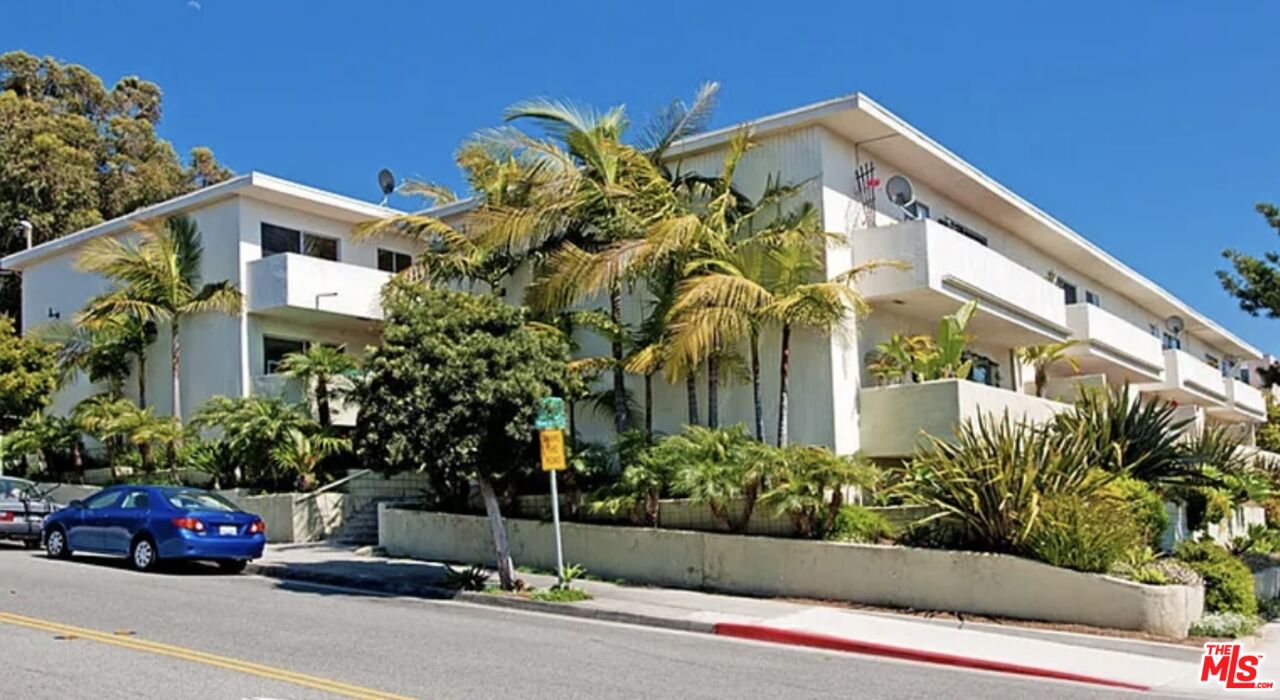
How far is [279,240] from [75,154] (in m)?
16.4

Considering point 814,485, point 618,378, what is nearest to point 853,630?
point 814,485

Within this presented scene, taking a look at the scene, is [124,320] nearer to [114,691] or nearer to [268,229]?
[268,229]

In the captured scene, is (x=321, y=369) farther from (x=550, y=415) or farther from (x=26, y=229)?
(x=26, y=229)

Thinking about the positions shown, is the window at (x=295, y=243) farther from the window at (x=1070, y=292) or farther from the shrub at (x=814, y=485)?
the window at (x=1070, y=292)

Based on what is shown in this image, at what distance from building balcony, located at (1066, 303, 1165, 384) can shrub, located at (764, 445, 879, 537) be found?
462 inches

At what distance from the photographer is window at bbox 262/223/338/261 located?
1015 inches

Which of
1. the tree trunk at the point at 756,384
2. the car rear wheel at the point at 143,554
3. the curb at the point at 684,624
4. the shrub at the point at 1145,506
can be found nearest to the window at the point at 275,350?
the car rear wheel at the point at 143,554

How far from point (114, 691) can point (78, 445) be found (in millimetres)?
20991

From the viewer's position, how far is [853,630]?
12.8 m

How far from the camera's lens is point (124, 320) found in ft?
85.4

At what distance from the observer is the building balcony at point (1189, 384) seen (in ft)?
111

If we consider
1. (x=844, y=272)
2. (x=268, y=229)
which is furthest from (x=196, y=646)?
(x=268, y=229)

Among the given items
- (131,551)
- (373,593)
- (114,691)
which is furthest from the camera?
(131,551)

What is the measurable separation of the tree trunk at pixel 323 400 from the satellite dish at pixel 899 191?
12.0 m
